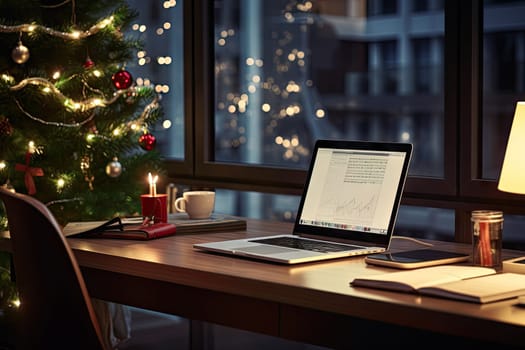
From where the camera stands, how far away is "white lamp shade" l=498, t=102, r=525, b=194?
78.5 inches

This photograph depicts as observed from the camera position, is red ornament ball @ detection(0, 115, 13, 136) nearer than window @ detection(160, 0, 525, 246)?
No

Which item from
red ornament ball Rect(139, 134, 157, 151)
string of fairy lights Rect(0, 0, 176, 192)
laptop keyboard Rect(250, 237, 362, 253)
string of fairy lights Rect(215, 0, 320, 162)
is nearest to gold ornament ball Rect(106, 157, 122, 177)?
string of fairy lights Rect(0, 0, 176, 192)

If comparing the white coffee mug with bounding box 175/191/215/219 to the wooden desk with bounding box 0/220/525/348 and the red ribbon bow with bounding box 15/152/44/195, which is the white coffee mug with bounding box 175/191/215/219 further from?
the red ribbon bow with bounding box 15/152/44/195

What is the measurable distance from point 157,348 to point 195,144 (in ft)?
2.80

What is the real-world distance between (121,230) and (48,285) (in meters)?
0.78

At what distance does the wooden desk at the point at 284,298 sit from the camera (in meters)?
1.57

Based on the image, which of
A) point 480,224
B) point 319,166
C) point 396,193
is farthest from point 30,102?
point 480,224

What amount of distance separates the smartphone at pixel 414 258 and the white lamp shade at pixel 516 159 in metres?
0.19

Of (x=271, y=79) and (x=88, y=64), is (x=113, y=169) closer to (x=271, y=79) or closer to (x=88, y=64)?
(x=88, y=64)

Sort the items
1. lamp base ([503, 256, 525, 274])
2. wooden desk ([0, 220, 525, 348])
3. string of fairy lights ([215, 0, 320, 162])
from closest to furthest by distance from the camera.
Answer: wooden desk ([0, 220, 525, 348]) < lamp base ([503, 256, 525, 274]) < string of fairy lights ([215, 0, 320, 162])

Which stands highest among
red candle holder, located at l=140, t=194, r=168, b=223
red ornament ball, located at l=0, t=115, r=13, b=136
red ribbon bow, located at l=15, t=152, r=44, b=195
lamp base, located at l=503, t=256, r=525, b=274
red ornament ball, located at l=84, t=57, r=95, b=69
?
red ornament ball, located at l=84, t=57, r=95, b=69

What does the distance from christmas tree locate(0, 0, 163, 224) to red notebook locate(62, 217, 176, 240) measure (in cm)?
48

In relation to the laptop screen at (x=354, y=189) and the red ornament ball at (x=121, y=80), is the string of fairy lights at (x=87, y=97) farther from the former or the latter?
the laptop screen at (x=354, y=189)

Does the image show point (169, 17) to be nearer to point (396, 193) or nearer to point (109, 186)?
point (109, 186)
